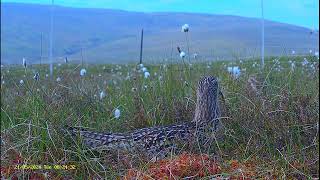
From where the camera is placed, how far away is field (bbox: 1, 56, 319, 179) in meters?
4.97

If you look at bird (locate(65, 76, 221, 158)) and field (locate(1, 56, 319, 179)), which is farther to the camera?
bird (locate(65, 76, 221, 158))

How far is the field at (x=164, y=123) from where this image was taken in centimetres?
497

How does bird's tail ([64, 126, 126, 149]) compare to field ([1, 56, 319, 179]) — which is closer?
field ([1, 56, 319, 179])

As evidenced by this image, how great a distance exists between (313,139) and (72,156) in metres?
2.00

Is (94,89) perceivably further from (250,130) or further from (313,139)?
(313,139)

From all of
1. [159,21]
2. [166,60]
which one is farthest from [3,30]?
[166,60]

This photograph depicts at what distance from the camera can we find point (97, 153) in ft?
18.1

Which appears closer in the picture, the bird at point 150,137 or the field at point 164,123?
the field at point 164,123

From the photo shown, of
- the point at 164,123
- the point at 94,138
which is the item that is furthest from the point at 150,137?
the point at 164,123

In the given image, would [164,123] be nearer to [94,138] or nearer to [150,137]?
[150,137]

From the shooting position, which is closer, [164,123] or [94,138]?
[94,138]

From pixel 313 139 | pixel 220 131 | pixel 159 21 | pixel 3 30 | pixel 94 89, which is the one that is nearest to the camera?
pixel 313 139

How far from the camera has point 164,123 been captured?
655cm

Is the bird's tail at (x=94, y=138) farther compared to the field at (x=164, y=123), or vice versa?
the bird's tail at (x=94, y=138)
